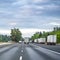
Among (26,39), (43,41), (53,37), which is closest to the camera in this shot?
(53,37)

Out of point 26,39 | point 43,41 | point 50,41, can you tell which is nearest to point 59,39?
point 43,41

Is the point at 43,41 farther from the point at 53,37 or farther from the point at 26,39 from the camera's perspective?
the point at 53,37

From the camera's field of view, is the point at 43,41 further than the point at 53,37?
Yes

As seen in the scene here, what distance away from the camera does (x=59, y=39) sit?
13112 cm

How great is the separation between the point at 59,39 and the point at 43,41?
9310mm

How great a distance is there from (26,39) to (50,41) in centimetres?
1927

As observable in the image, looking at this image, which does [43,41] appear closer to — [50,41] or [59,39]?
[59,39]

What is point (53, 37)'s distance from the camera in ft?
277

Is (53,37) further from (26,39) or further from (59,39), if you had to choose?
(59,39)

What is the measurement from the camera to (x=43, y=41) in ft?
418

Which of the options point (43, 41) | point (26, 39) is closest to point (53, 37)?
point (26, 39)

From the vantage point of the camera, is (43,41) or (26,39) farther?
(43,41)

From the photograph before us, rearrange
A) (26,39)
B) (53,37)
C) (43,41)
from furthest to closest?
1. (43,41)
2. (26,39)
3. (53,37)

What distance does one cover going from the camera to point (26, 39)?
105m
